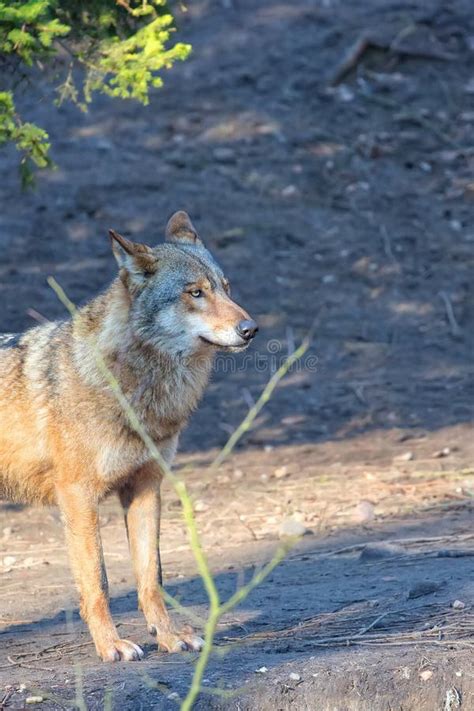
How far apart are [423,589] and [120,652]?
1.89m

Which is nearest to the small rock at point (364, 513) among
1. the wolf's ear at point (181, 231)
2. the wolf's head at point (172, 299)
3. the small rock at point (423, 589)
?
the small rock at point (423, 589)

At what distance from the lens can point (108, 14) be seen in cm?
786

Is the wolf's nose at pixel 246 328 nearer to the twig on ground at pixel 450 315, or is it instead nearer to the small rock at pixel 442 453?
the small rock at pixel 442 453

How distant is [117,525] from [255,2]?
11753 millimetres

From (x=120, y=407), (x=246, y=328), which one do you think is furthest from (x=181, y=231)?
(x=120, y=407)

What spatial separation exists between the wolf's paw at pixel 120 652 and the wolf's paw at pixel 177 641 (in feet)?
0.66

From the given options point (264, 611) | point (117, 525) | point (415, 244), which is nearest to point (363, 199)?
point (415, 244)

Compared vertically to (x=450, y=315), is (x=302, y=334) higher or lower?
higher

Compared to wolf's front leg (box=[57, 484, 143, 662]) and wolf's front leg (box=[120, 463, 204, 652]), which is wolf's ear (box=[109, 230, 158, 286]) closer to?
wolf's front leg (box=[120, 463, 204, 652])

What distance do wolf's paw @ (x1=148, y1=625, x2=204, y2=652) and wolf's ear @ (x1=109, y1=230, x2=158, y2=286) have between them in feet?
6.36

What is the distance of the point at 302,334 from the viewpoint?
41.0 feet

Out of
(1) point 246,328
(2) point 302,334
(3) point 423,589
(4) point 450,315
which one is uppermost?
(1) point 246,328

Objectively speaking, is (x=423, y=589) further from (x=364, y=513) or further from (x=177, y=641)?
(x=364, y=513)

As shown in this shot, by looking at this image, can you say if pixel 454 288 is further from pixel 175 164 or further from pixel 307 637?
pixel 307 637
